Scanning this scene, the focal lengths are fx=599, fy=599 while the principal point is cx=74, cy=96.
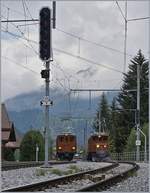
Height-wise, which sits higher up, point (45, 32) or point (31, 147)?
point (45, 32)

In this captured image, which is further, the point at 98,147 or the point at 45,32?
the point at 98,147

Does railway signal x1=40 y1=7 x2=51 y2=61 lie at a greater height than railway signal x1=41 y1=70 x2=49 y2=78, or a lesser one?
greater

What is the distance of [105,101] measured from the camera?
394ft

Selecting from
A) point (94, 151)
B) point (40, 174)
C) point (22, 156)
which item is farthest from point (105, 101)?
point (40, 174)

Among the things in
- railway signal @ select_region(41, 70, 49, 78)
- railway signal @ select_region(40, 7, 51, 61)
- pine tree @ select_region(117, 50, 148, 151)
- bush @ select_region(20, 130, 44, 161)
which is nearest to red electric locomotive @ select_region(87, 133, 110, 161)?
bush @ select_region(20, 130, 44, 161)

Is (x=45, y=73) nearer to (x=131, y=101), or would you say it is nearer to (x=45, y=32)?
(x=45, y=32)

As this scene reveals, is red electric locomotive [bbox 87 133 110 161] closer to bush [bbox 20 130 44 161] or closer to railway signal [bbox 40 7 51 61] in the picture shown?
bush [bbox 20 130 44 161]

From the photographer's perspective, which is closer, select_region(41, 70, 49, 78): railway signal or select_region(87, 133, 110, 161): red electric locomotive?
select_region(41, 70, 49, 78): railway signal

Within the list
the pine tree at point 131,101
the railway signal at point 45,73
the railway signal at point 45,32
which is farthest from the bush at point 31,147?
the railway signal at point 45,32

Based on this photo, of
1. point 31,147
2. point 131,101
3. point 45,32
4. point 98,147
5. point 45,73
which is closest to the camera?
point 45,32

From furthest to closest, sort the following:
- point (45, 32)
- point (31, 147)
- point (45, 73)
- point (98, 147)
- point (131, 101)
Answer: point (131, 101), point (31, 147), point (98, 147), point (45, 73), point (45, 32)

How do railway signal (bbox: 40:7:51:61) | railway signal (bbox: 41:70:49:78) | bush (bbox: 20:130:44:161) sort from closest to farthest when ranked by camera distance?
1. railway signal (bbox: 40:7:51:61)
2. railway signal (bbox: 41:70:49:78)
3. bush (bbox: 20:130:44:161)

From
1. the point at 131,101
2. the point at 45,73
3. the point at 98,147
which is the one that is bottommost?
the point at 98,147

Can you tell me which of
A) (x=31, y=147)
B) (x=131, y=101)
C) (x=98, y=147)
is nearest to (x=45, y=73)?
(x=98, y=147)
